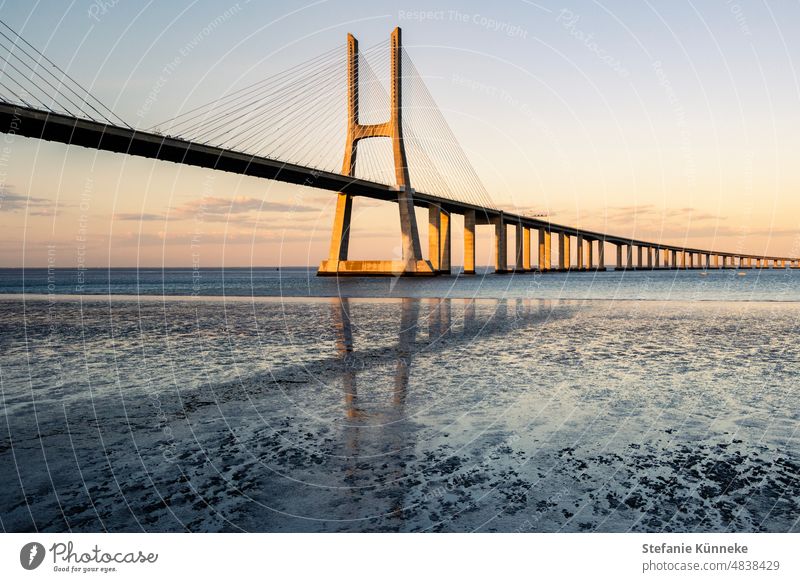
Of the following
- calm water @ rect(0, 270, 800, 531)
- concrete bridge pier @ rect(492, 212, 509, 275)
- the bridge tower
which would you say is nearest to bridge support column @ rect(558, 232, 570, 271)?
concrete bridge pier @ rect(492, 212, 509, 275)

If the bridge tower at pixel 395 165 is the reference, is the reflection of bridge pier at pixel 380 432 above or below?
below

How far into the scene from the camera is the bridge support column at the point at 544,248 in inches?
3696

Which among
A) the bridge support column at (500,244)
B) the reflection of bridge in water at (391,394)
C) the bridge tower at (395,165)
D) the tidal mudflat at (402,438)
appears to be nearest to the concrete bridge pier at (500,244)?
the bridge support column at (500,244)

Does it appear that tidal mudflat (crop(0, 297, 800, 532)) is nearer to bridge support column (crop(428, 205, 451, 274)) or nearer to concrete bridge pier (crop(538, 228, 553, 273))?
bridge support column (crop(428, 205, 451, 274))

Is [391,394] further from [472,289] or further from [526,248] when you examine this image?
[526,248]

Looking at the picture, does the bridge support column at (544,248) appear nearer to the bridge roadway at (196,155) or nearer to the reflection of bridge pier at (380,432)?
the bridge roadway at (196,155)

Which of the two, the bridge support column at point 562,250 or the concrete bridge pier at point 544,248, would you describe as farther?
the bridge support column at point 562,250

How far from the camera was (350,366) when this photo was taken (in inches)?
387

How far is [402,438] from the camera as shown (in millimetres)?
5492

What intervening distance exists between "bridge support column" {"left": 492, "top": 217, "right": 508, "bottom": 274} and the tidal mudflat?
226 ft

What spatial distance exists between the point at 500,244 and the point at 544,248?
1711 cm

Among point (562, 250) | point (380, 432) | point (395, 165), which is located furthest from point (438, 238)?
point (380, 432)

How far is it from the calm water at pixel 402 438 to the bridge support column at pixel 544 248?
84.2m
